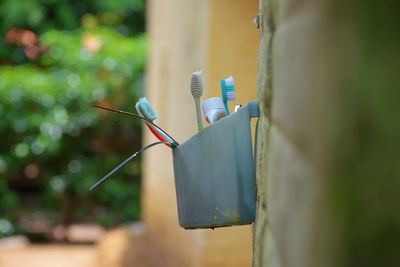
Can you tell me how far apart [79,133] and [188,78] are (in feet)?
11.7

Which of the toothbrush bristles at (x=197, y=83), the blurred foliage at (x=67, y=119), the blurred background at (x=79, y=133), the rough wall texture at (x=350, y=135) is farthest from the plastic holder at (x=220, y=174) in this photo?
the blurred foliage at (x=67, y=119)

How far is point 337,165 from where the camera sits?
1.63 ft

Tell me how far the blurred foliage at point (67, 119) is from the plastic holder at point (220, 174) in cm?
560

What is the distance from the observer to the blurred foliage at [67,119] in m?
6.59

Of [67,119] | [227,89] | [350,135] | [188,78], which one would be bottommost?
[350,135]

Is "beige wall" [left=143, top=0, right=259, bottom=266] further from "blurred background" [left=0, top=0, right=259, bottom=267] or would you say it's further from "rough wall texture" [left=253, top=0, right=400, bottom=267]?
"rough wall texture" [left=253, top=0, right=400, bottom=267]

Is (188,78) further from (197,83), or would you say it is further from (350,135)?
(350,135)

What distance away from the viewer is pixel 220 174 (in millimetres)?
1022

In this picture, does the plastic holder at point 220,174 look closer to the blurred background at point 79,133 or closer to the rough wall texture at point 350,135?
the rough wall texture at point 350,135

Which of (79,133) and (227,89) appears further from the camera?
(79,133)

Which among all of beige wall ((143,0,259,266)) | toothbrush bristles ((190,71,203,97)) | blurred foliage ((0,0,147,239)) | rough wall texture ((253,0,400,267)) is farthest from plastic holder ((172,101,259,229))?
blurred foliage ((0,0,147,239))

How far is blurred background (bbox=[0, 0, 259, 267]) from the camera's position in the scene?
5.20 metres

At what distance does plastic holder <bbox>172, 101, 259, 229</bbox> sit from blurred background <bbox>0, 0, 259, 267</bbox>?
3.35 metres

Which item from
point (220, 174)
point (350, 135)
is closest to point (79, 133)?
point (220, 174)
